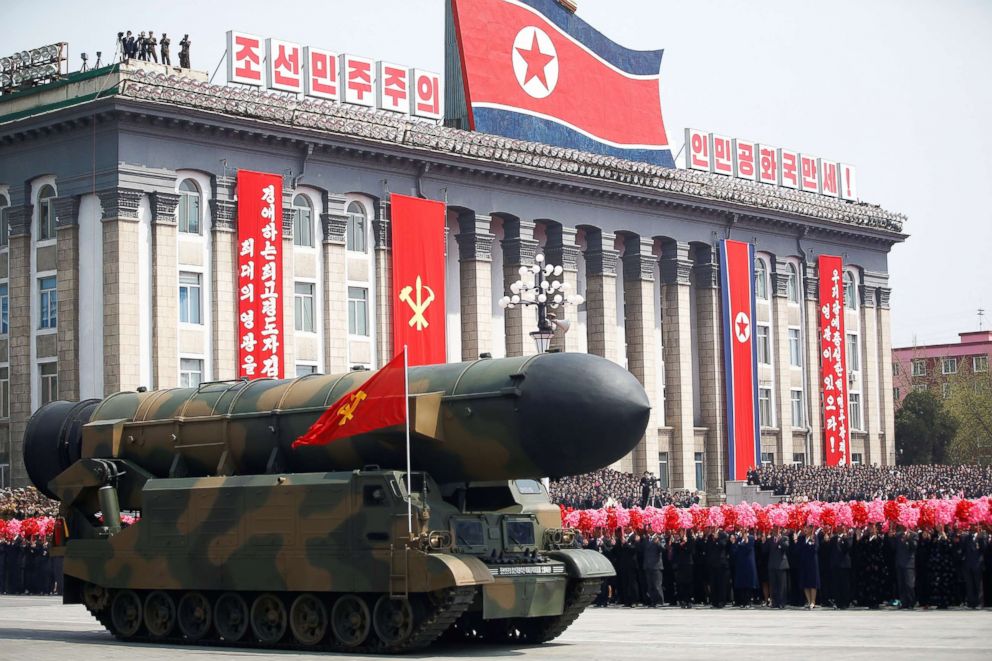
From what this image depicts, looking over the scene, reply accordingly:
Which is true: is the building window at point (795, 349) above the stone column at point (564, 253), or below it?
below

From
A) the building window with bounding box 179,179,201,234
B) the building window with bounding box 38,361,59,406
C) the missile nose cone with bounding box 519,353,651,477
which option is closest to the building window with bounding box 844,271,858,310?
the building window with bounding box 179,179,201,234

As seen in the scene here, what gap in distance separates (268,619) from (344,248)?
98.9 feet

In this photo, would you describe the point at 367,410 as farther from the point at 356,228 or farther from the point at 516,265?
the point at 516,265

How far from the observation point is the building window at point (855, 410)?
71.1 meters

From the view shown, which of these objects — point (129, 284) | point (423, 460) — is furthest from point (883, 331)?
point (423, 460)

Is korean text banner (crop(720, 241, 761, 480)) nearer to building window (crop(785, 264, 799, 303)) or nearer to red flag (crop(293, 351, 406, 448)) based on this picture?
building window (crop(785, 264, 799, 303))

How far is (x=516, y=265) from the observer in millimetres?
55594

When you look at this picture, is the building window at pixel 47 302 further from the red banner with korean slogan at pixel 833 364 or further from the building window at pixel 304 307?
the red banner with korean slogan at pixel 833 364

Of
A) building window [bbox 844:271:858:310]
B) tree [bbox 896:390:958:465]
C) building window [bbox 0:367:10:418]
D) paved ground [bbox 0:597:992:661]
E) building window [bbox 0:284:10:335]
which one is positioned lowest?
paved ground [bbox 0:597:992:661]

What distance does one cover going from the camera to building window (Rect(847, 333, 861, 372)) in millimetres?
71125

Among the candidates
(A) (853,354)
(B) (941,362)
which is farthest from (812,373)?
(B) (941,362)

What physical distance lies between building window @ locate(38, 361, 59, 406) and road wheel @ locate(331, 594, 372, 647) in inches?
1092

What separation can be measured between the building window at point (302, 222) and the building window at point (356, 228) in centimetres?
170

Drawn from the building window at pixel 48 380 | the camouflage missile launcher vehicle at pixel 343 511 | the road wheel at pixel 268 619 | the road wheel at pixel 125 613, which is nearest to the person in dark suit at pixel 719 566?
the camouflage missile launcher vehicle at pixel 343 511
